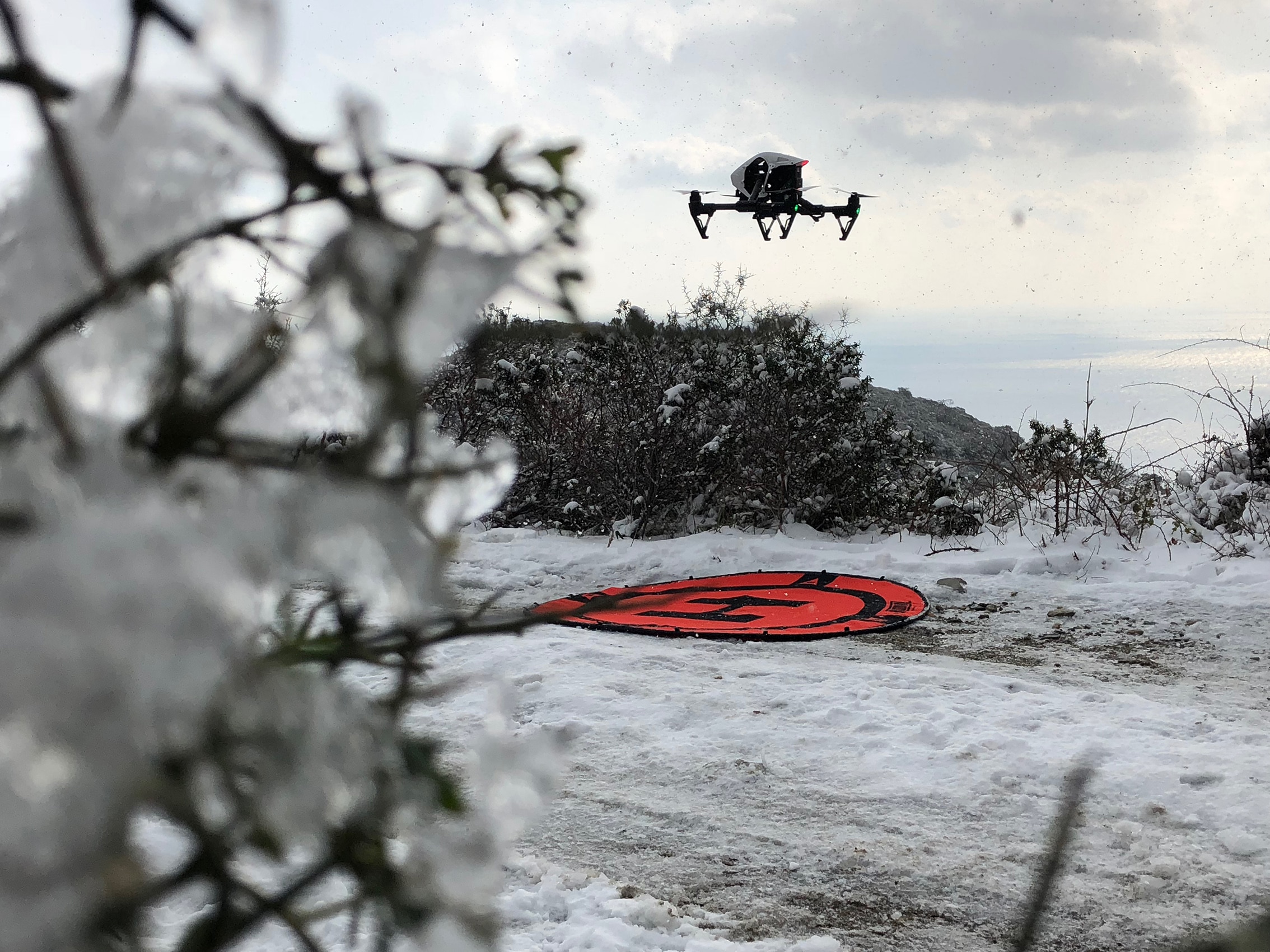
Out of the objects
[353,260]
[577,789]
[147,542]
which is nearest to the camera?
[147,542]

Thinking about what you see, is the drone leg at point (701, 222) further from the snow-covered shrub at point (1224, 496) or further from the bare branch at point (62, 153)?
the bare branch at point (62, 153)

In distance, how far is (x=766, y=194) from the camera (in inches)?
407

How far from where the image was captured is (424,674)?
1.60 ft

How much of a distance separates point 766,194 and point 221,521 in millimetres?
10624

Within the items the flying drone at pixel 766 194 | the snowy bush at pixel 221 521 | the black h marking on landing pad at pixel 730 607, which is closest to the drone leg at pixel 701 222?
the flying drone at pixel 766 194

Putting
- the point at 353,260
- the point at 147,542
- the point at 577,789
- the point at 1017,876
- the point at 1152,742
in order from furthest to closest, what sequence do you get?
the point at 1152,742, the point at 577,789, the point at 1017,876, the point at 353,260, the point at 147,542

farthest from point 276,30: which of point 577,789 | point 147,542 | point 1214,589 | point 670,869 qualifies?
point 1214,589

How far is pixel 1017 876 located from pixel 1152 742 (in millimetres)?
1326

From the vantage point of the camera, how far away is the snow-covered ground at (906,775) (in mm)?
2680

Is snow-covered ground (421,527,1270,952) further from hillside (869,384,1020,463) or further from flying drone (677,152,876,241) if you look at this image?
hillside (869,384,1020,463)

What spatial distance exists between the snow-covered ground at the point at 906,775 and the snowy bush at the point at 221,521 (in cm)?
10

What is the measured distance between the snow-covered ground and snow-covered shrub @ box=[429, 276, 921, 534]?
248cm

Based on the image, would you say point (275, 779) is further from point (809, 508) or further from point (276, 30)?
point (809, 508)

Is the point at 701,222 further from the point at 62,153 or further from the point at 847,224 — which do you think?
the point at 62,153
